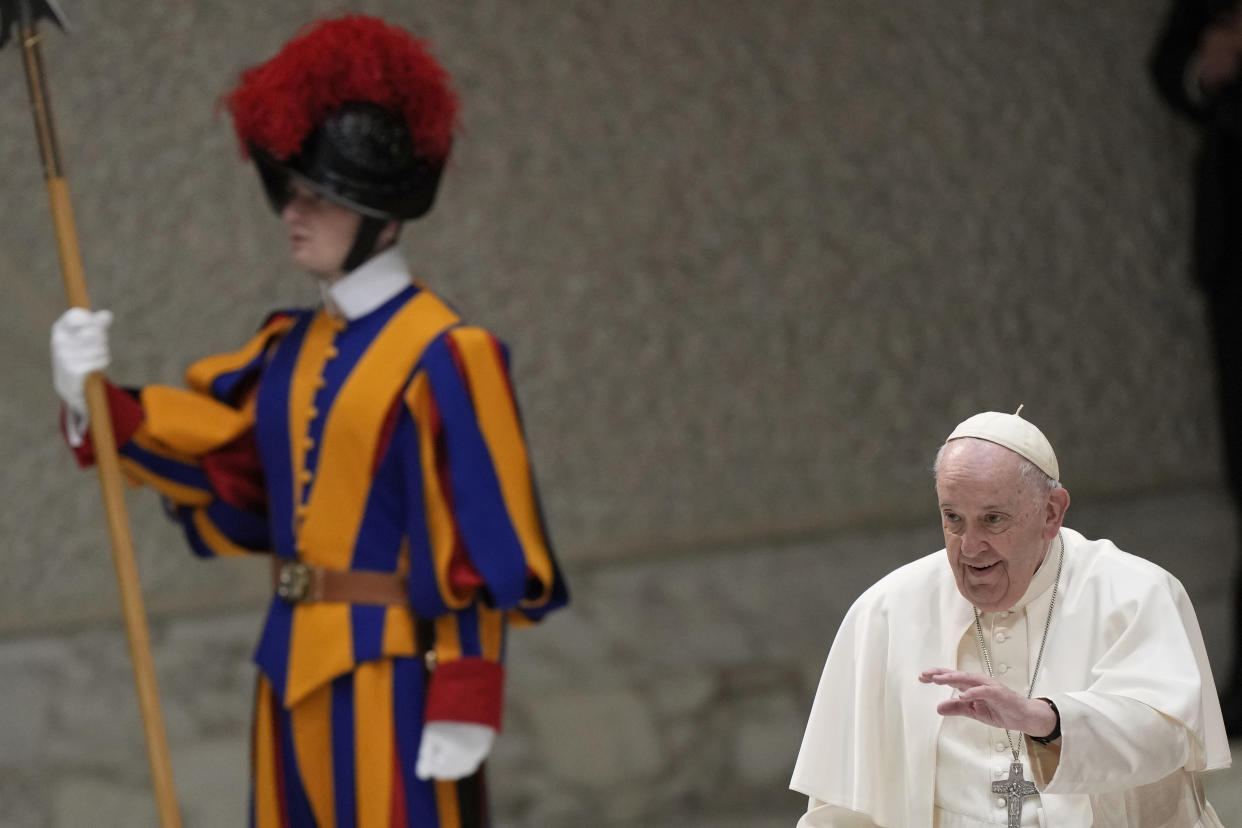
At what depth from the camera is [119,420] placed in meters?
2.43

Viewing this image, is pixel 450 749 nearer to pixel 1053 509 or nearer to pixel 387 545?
pixel 387 545

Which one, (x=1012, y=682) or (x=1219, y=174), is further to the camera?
(x=1219, y=174)

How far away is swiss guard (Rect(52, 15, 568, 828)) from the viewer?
7.63ft

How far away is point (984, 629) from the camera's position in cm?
154

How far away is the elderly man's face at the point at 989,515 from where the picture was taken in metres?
1.42

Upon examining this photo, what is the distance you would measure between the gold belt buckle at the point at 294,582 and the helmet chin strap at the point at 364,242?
40 centimetres

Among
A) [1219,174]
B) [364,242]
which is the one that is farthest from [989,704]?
[1219,174]

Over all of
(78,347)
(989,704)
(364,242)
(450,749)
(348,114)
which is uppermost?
(348,114)

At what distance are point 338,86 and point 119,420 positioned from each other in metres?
0.55

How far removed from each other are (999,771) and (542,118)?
8.41 feet

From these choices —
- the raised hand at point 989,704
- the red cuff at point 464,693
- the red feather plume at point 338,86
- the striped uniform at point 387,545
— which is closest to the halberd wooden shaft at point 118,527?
the striped uniform at point 387,545

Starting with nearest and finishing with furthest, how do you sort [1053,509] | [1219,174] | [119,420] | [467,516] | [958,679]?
[958,679], [1053,509], [467,516], [119,420], [1219,174]

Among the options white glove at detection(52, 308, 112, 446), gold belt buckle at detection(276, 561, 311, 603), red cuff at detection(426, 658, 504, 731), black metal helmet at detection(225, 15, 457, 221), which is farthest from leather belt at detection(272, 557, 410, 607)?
black metal helmet at detection(225, 15, 457, 221)

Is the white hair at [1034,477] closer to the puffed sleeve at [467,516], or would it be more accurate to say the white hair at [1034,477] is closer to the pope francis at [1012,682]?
the pope francis at [1012,682]
